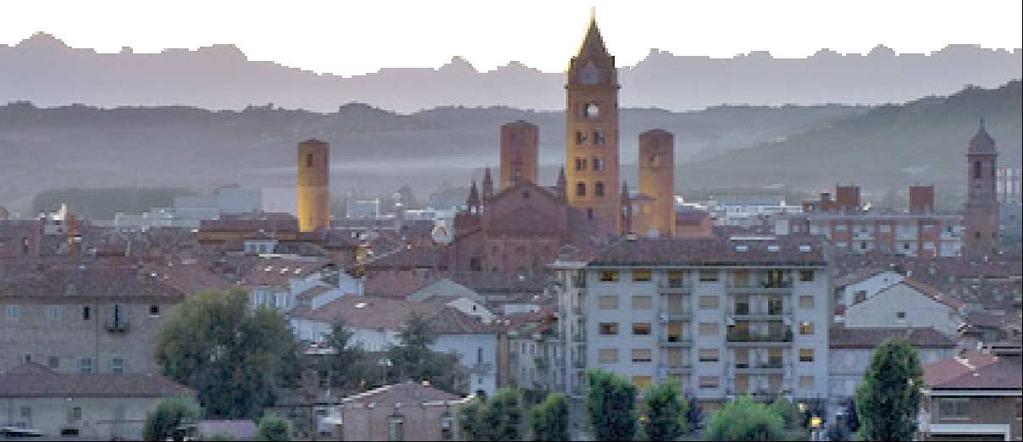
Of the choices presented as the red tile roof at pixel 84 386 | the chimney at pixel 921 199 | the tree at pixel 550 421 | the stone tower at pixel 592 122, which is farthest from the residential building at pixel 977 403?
the chimney at pixel 921 199

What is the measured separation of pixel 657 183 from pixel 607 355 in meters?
75.2

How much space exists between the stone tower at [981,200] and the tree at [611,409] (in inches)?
2783

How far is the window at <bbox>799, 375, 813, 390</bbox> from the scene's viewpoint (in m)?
64.9

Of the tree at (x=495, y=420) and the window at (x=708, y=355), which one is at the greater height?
the window at (x=708, y=355)

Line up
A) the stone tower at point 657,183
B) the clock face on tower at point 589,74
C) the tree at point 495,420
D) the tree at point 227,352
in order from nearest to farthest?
the tree at point 495,420
the tree at point 227,352
the clock face on tower at point 589,74
the stone tower at point 657,183

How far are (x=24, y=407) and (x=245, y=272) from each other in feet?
125

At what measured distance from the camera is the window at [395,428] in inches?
2000

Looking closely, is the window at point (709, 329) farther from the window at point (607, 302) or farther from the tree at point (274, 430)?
the tree at point (274, 430)

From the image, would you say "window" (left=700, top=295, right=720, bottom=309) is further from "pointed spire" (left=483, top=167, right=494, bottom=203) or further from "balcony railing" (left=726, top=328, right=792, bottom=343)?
"pointed spire" (left=483, top=167, right=494, bottom=203)

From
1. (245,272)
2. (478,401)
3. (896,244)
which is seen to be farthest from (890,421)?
(896,244)

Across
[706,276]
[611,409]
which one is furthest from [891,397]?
[706,276]

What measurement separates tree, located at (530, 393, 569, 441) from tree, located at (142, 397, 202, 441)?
196 inches

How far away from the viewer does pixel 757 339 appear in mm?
65875

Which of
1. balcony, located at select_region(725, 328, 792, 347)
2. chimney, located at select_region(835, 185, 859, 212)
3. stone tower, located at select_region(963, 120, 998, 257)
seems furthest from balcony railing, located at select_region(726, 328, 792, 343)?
chimney, located at select_region(835, 185, 859, 212)
